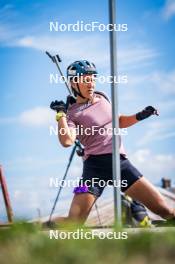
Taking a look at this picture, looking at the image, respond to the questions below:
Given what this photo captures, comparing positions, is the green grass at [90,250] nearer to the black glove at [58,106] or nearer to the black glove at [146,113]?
the black glove at [58,106]

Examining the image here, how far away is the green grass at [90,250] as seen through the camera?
3.10m

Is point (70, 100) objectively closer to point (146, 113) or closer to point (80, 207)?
point (146, 113)

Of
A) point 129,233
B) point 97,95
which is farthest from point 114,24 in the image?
point 129,233

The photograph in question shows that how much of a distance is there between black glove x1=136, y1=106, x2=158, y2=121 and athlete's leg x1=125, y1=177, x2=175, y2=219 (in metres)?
0.43

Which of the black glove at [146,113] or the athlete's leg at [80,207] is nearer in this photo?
the athlete's leg at [80,207]

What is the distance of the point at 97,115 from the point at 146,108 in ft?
1.16

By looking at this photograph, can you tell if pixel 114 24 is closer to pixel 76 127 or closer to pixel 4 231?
pixel 76 127

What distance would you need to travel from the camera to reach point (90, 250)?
3203 mm

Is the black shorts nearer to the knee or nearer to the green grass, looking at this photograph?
the knee

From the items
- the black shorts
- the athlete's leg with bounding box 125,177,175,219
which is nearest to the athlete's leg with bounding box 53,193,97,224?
the black shorts

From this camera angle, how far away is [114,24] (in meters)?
4.93

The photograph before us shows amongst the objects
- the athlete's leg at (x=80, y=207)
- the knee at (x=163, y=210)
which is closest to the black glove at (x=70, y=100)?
the athlete's leg at (x=80, y=207)

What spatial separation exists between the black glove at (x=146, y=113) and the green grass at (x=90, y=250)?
1.63m

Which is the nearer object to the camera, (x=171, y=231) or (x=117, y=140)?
(x=171, y=231)
